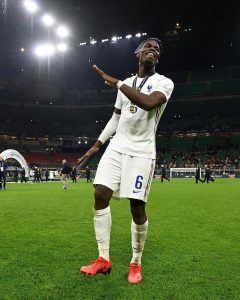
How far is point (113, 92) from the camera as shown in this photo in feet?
228

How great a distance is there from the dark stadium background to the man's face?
137 feet

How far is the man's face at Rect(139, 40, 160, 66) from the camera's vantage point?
164 inches

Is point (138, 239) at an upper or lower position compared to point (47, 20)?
lower

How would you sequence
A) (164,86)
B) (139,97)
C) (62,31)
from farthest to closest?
(62,31) < (164,86) < (139,97)

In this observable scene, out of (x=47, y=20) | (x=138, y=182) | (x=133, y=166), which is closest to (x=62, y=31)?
(x=47, y=20)

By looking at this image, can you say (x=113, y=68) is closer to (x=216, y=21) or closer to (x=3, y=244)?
(x=216, y=21)

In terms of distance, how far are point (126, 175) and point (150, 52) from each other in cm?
145

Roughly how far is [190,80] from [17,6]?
38.9 m

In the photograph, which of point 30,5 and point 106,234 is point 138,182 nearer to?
point 106,234

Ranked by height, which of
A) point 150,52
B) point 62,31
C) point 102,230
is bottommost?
point 102,230

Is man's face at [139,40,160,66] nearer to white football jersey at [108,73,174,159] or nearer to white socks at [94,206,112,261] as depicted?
white football jersey at [108,73,174,159]

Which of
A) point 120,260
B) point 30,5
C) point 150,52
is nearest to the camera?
point 150,52

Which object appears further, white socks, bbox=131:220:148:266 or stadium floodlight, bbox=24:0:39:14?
stadium floodlight, bbox=24:0:39:14

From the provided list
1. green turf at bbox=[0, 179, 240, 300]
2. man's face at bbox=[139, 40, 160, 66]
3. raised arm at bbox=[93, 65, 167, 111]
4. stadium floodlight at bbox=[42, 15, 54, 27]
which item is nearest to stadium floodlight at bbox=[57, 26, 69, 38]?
stadium floodlight at bbox=[42, 15, 54, 27]
